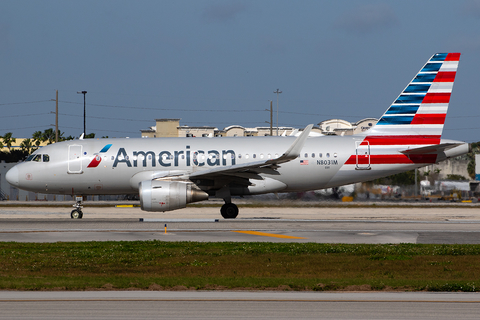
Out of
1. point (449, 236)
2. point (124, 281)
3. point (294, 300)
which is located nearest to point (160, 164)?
point (449, 236)

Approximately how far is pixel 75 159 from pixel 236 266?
58.4 feet

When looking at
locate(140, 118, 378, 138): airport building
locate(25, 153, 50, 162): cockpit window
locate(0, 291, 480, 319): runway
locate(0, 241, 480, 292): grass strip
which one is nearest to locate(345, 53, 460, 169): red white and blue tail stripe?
locate(0, 241, 480, 292): grass strip

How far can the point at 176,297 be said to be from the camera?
385 inches

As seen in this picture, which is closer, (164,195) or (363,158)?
(164,195)

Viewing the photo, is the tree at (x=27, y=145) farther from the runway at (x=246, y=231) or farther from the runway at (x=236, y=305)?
the runway at (x=236, y=305)

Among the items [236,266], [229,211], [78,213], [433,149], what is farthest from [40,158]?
[433,149]

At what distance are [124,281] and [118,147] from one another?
724 inches

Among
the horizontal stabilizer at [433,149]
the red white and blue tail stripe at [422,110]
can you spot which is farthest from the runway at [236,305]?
the red white and blue tail stripe at [422,110]

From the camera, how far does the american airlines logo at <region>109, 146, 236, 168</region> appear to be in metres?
28.3

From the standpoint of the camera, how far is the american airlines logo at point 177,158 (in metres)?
28.3

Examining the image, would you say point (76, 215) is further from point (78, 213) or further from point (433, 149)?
point (433, 149)

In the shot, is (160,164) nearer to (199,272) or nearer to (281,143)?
(281,143)

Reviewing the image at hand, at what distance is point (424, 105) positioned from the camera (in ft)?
98.0

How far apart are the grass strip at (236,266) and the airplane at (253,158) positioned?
10.8 meters
